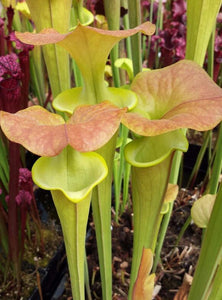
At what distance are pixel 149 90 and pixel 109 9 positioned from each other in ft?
0.50

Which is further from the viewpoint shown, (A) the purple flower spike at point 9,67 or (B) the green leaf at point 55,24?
(A) the purple flower spike at point 9,67

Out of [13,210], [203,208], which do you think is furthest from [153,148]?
[13,210]

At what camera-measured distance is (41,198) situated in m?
1.16

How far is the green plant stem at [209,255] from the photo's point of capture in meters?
0.33

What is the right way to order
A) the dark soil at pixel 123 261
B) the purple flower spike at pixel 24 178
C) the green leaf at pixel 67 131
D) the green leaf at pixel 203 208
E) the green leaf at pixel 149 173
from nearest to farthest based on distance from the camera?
the green leaf at pixel 67 131 → the green leaf at pixel 149 173 → the green leaf at pixel 203 208 → the purple flower spike at pixel 24 178 → the dark soil at pixel 123 261

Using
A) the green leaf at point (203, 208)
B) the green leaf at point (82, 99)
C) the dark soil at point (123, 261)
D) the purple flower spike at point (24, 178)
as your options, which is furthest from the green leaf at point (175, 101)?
the dark soil at point (123, 261)

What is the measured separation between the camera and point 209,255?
0.36 meters

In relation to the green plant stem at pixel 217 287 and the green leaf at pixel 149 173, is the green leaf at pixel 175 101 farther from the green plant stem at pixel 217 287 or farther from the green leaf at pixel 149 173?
the green plant stem at pixel 217 287

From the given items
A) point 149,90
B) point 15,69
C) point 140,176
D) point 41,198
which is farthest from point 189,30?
point 41,198

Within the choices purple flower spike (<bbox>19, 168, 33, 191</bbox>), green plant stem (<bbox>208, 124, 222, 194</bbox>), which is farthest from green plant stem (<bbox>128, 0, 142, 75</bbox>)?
purple flower spike (<bbox>19, 168, 33, 191</bbox>)

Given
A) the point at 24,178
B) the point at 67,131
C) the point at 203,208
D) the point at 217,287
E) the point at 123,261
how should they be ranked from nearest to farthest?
the point at 67,131 < the point at 217,287 < the point at 203,208 < the point at 24,178 < the point at 123,261

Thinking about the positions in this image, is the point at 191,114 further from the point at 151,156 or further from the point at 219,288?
the point at 219,288

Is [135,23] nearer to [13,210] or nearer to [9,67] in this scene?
[9,67]

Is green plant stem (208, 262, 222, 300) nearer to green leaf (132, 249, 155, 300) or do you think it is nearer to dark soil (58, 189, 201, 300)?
green leaf (132, 249, 155, 300)
